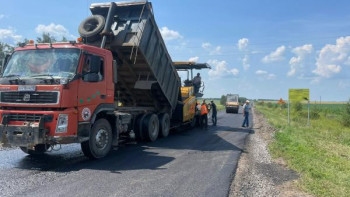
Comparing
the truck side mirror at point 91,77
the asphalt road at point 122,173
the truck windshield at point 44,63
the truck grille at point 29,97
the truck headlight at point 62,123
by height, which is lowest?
the asphalt road at point 122,173

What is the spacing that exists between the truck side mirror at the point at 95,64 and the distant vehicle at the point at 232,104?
30174 mm

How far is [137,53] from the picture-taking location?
9617mm

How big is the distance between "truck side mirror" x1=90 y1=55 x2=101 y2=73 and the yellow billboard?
48.4 feet

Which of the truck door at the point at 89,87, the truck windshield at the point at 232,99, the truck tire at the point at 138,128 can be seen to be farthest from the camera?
the truck windshield at the point at 232,99

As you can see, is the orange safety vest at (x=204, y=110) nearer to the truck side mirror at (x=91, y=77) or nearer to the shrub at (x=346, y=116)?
the truck side mirror at (x=91, y=77)

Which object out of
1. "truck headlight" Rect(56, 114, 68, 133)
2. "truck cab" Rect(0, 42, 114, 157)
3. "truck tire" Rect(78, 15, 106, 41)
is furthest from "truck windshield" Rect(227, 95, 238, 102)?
"truck headlight" Rect(56, 114, 68, 133)

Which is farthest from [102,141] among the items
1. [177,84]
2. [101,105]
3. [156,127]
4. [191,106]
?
[191,106]

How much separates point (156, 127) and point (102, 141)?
4.10 m

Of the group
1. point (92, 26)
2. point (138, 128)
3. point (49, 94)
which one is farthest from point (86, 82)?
point (138, 128)

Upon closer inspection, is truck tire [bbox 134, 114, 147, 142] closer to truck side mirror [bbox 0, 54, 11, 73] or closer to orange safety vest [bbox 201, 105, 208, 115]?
truck side mirror [bbox 0, 54, 11, 73]

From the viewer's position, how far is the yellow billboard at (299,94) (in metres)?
18.7

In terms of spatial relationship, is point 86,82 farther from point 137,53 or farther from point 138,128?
point 138,128

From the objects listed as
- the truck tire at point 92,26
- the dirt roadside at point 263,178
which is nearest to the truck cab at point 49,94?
the truck tire at point 92,26

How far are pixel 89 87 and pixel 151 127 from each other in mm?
4300
